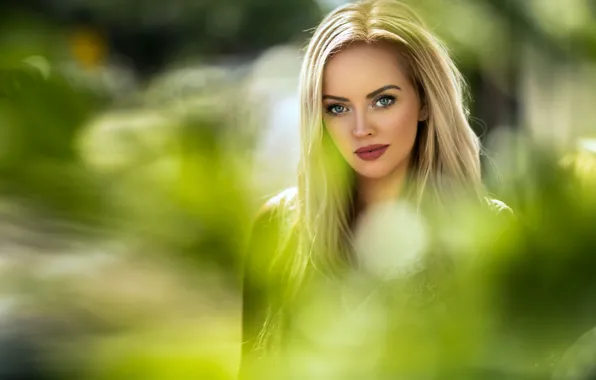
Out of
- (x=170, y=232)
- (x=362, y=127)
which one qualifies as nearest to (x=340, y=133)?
(x=362, y=127)

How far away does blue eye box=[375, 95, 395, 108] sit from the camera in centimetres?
33

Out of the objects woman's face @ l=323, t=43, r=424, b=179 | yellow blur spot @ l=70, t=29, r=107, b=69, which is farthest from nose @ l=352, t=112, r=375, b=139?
yellow blur spot @ l=70, t=29, r=107, b=69

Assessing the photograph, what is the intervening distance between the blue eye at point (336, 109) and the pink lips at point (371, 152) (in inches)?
0.8

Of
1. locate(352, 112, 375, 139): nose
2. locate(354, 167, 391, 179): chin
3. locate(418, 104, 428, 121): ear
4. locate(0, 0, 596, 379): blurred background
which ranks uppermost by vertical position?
locate(418, 104, 428, 121): ear

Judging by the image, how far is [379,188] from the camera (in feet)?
1.12

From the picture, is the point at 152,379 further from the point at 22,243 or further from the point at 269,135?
the point at 269,135

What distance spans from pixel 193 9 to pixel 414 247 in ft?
0.45

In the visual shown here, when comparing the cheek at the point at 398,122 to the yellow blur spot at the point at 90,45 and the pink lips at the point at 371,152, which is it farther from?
the yellow blur spot at the point at 90,45

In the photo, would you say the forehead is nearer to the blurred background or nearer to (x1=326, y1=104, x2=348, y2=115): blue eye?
(x1=326, y1=104, x2=348, y2=115): blue eye

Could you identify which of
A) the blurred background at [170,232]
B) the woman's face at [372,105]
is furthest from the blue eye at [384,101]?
the blurred background at [170,232]

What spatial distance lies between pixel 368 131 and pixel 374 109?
2cm

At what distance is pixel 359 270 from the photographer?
1.17 feet

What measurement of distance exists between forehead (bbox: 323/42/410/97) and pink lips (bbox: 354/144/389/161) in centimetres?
3

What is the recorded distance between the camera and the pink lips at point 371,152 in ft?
1.02
